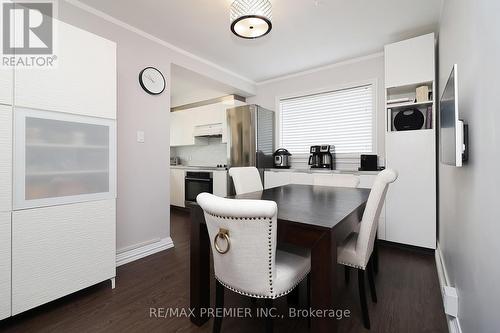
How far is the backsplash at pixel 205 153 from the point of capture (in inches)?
197

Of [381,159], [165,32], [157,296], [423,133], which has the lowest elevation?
[157,296]

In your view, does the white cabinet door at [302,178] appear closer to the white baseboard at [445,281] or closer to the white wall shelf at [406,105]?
the white wall shelf at [406,105]

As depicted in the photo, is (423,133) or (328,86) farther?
(328,86)

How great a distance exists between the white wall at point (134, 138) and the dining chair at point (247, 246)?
5.60 feet

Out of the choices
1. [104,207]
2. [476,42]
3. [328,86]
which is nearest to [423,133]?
[328,86]

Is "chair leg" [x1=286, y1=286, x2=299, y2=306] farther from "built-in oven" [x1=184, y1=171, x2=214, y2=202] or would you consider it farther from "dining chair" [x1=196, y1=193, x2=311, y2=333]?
"built-in oven" [x1=184, y1=171, x2=214, y2=202]

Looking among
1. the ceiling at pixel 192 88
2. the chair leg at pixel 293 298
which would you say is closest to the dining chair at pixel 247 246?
the chair leg at pixel 293 298

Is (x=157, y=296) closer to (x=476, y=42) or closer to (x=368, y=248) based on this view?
(x=368, y=248)

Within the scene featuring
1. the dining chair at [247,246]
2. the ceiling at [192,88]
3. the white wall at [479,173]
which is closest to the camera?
the white wall at [479,173]

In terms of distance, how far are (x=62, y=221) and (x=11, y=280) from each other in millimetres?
401

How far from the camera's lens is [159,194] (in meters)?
2.79

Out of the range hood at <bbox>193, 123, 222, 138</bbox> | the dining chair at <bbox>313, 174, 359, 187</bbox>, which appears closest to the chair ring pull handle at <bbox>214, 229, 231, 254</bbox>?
the dining chair at <bbox>313, 174, 359, 187</bbox>

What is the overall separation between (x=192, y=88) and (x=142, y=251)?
3.26 meters

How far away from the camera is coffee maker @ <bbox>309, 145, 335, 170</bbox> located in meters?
3.46
